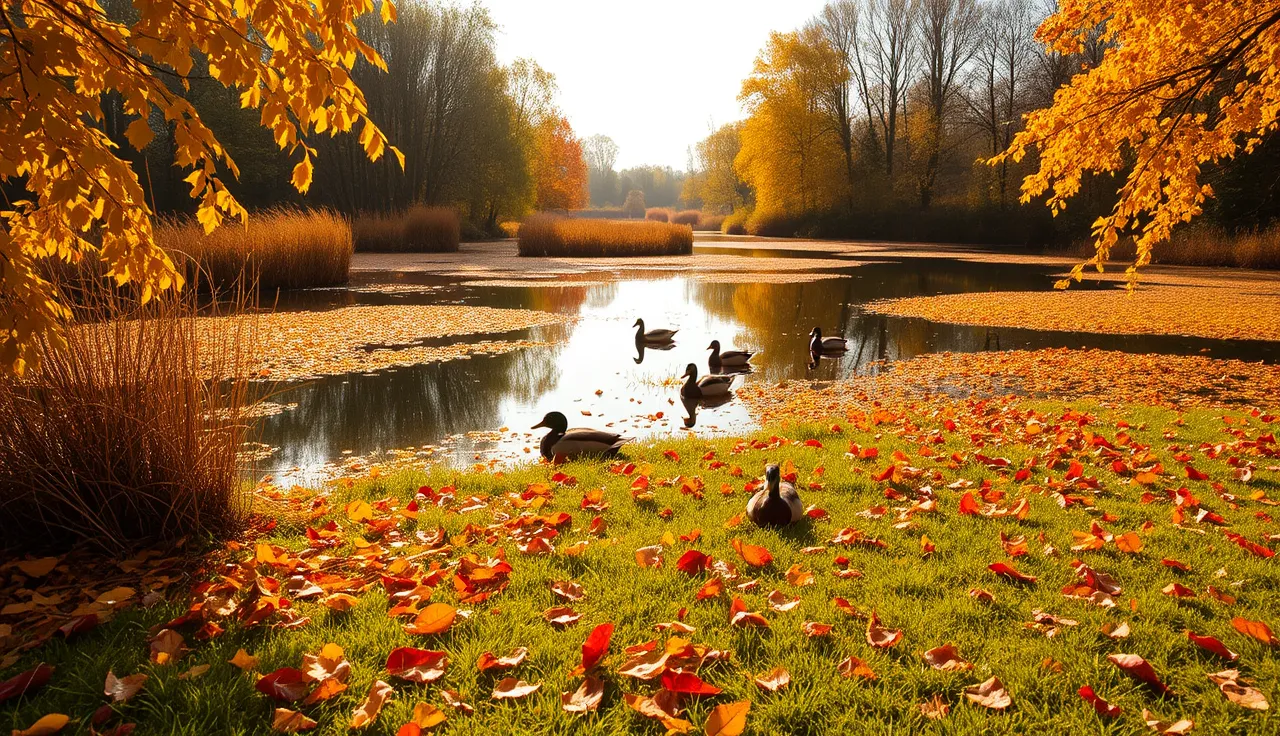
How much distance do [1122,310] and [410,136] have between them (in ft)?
96.0

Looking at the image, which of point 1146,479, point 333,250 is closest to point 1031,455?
point 1146,479

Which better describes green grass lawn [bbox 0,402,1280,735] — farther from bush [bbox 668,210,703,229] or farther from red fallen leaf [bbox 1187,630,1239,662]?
bush [bbox 668,210,703,229]

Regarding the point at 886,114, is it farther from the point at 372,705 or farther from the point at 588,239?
the point at 372,705

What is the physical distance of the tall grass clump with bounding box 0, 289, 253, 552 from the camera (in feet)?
10.6

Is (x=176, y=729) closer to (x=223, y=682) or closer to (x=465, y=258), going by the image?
(x=223, y=682)

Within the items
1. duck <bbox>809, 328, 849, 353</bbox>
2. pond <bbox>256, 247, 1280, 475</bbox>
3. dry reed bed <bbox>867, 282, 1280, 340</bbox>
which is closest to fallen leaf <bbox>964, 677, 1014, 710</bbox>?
pond <bbox>256, 247, 1280, 475</bbox>

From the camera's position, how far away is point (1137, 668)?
236 cm

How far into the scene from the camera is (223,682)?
2.27 m

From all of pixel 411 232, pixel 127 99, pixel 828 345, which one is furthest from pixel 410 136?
pixel 127 99

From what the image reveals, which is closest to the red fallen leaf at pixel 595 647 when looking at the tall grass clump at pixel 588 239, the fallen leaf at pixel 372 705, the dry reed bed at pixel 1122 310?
the fallen leaf at pixel 372 705

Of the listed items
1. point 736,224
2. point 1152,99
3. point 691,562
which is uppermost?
point 736,224

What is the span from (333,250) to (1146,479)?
56.9 feet

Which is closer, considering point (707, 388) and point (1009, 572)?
point (1009, 572)

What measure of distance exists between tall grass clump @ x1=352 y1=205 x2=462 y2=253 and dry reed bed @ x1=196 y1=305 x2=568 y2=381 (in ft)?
50.4
